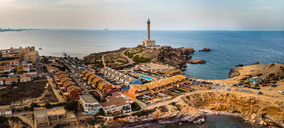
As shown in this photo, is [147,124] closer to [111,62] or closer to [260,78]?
[260,78]

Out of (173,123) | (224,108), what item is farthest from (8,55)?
(224,108)

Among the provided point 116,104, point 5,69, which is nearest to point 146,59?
point 116,104

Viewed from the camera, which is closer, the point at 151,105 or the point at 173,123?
the point at 173,123

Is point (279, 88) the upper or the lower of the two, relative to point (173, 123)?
upper

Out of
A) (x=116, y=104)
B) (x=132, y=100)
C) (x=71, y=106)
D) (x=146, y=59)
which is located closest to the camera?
(x=71, y=106)

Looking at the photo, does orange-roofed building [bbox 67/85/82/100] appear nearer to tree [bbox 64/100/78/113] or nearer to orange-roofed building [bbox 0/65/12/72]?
tree [bbox 64/100/78/113]

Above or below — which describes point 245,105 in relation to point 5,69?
below

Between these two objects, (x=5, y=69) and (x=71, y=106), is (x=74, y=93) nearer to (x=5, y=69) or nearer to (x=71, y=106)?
(x=71, y=106)

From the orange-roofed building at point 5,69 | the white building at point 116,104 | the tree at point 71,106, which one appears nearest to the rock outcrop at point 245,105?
the white building at point 116,104

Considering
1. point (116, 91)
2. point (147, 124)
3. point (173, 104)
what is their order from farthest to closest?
1. point (116, 91)
2. point (173, 104)
3. point (147, 124)

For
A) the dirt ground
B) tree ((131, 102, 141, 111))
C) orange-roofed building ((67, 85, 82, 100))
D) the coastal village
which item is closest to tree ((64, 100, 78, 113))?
the coastal village

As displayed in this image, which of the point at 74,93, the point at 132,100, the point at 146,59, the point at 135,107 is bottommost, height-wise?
the point at 135,107
